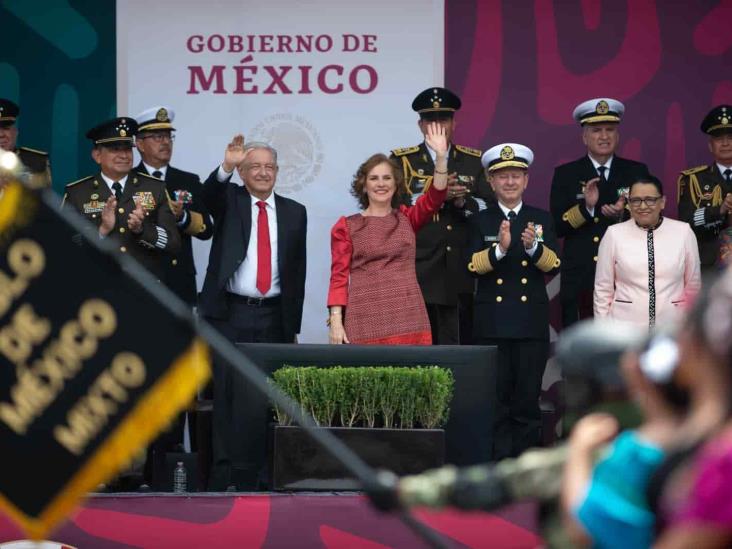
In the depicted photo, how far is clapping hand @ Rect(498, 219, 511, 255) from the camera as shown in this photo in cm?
826

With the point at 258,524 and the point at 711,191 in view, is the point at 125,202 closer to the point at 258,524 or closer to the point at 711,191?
the point at 258,524

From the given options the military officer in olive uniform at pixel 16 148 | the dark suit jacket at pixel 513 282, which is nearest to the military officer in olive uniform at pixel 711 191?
the dark suit jacket at pixel 513 282

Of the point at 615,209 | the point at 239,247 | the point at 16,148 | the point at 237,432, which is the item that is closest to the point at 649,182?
the point at 615,209

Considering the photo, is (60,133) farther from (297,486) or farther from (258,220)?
(297,486)

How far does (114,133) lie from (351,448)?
9.44 feet

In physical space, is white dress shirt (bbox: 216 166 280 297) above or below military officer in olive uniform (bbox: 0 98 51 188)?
below

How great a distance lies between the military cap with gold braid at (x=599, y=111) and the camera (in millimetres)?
9469

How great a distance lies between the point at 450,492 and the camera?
3287 mm

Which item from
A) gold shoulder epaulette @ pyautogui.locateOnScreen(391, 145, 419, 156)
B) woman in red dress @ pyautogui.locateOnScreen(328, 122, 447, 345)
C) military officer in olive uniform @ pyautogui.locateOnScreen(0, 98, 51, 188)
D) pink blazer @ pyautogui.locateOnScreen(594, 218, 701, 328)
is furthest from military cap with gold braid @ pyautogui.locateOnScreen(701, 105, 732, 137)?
military officer in olive uniform @ pyautogui.locateOnScreen(0, 98, 51, 188)

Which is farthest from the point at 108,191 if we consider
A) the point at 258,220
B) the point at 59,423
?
the point at 59,423

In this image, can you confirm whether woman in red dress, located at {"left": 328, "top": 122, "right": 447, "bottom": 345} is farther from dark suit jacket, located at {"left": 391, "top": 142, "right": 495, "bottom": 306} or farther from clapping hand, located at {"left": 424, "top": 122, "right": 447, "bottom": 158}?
dark suit jacket, located at {"left": 391, "top": 142, "right": 495, "bottom": 306}

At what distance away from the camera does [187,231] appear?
29.6 feet

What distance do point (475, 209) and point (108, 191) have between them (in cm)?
203

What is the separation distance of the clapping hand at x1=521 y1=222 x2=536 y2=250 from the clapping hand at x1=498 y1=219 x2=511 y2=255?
83 mm
